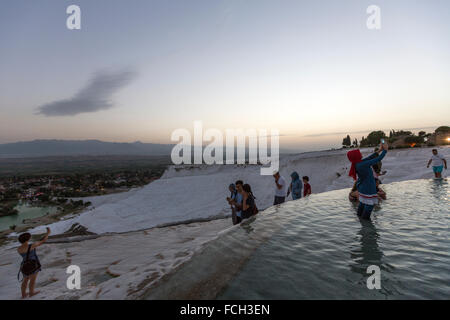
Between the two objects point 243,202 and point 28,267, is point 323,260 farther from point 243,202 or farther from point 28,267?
point 28,267

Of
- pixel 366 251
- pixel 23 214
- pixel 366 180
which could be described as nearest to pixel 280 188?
pixel 366 180

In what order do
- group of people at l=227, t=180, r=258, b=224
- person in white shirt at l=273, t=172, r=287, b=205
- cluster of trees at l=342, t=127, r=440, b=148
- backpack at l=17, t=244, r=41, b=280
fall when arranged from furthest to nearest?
cluster of trees at l=342, t=127, r=440, b=148 < person in white shirt at l=273, t=172, r=287, b=205 < group of people at l=227, t=180, r=258, b=224 < backpack at l=17, t=244, r=41, b=280

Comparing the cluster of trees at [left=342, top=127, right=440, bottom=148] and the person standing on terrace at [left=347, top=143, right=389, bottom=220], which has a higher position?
the cluster of trees at [left=342, top=127, right=440, bottom=148]

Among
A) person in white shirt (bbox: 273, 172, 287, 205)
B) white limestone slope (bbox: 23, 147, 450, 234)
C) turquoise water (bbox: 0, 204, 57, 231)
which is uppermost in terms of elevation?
person in white shirt (bbox: 273, 172, 287, 205)

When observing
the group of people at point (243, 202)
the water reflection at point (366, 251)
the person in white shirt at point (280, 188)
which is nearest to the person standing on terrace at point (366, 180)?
the water reflection at point (366, 251)

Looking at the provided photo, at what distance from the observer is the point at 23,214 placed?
41.7 m

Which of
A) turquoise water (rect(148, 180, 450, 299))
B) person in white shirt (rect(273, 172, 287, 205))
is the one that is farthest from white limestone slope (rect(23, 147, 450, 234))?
turquoise water (rect(148, 180, 450, 299))

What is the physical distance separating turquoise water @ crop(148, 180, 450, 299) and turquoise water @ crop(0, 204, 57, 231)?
1720 inches

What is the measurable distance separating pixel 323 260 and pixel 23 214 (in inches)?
2282

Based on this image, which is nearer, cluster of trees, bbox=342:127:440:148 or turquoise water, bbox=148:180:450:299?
turquoise water, bbox=148:180:450:299

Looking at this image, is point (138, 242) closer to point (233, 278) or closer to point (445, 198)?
point (233, 278)

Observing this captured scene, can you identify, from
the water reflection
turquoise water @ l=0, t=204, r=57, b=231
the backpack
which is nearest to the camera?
the water reflection

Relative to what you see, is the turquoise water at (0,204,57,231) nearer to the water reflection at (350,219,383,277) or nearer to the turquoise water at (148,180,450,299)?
the turquoise water at (148,180,450,299)

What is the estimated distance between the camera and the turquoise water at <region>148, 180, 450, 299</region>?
2883 millimetres
